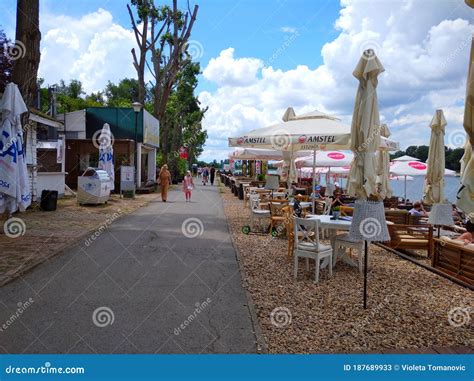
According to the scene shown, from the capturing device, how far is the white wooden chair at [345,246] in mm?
7446

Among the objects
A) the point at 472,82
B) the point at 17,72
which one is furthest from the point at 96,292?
the point at 17,72

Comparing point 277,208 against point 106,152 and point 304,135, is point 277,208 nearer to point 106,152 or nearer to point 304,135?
point 304,135

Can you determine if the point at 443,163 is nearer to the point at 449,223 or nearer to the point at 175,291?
the point at 449,223

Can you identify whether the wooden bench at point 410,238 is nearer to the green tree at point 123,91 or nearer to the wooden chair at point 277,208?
the wooden chair at point 277,208

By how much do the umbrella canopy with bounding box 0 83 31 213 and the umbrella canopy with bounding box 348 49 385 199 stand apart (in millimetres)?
7492

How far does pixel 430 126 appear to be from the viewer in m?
10.4

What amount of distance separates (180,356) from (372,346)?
191 cm

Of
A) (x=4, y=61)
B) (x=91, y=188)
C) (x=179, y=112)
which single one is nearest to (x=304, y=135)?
(x=91, y=188)

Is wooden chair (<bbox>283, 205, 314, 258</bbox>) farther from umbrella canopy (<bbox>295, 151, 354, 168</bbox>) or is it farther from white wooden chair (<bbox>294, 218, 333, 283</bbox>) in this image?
umbrella canopy (<bbox>295, 151, 354, 168</bbox>)

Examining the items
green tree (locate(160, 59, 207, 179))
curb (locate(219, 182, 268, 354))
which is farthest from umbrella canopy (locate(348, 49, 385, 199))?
green tree (locate(160, 59, 207, 179))

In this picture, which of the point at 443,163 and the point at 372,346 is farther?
the point at 443,163

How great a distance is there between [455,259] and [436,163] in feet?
12.5

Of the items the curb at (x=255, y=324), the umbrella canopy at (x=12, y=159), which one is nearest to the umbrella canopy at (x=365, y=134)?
the curb at (x=255, y=324)

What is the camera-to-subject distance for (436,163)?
10438mm
